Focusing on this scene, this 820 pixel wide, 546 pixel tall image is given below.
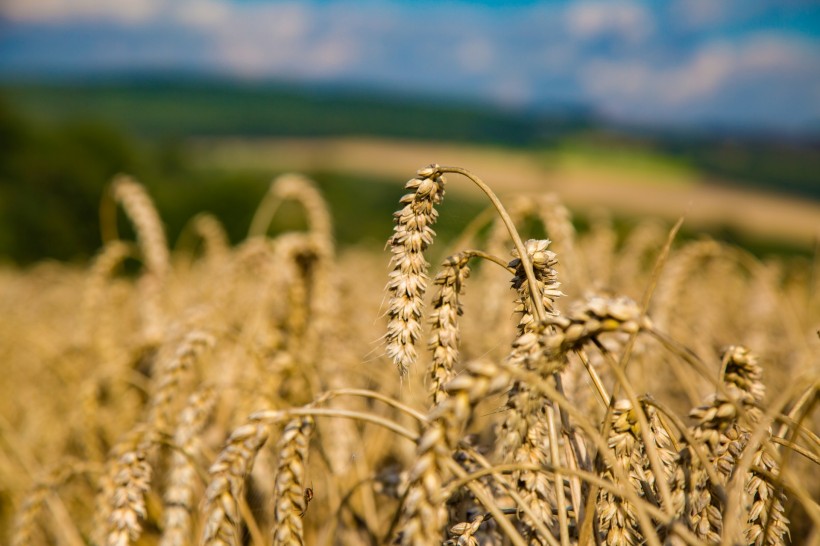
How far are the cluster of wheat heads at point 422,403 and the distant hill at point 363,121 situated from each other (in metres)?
60.0

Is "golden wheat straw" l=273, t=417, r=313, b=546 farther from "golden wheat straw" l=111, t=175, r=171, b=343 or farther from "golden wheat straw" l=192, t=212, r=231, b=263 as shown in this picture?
"golden wheat straw" l=192, t=212, r=231, b=263

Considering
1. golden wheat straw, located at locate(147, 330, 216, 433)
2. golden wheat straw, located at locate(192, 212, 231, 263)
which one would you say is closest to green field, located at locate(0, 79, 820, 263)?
golden wheat straw, located at locate(192, 212, 231, 263)

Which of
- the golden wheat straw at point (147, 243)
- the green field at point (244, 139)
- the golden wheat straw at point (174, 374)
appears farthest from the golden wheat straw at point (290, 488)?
the green field at point (244, 139)

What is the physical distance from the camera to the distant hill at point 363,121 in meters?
75.3

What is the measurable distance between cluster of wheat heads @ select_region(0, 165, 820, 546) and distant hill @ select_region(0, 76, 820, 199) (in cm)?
6000

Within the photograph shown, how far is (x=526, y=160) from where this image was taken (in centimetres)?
7450

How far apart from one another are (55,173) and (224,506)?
48143 mm

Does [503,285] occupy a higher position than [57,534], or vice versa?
[503,285]

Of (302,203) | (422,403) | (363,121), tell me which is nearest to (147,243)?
(302,203)

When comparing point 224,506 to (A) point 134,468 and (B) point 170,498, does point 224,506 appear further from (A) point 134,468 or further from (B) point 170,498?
(B) point 170,498

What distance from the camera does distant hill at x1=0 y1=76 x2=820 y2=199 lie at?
247 ft

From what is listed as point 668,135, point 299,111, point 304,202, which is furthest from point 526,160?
point 299,111

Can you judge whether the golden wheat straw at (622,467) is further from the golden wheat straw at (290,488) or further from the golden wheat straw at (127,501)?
the golden wheat straw at (127,501)

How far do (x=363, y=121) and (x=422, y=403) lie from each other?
436 feet
